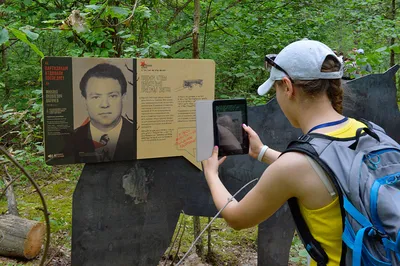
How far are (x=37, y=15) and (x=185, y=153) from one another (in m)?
2.81

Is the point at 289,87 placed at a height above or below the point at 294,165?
above

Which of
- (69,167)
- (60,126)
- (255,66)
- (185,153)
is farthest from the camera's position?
(69,167)

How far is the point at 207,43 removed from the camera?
503 cm

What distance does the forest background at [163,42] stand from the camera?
3.34 m

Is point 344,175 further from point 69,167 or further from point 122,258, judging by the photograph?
point 69,167

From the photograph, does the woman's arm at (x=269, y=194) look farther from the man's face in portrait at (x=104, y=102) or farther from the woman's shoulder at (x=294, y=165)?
the man's face in portrait at (x=104, y=102)

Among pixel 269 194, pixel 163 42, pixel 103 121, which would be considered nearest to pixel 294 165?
pixel 269 194

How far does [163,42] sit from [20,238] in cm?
228

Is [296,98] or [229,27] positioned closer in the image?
[296,98]

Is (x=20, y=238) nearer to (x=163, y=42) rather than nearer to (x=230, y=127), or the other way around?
(x=163, y=42)

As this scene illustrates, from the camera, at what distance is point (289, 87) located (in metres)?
1.47

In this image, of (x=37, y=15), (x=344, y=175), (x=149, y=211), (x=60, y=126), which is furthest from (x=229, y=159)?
(x=37, y=15)

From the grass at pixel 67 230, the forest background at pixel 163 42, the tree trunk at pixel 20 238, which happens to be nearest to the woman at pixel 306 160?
the forest background at pixel 163 42

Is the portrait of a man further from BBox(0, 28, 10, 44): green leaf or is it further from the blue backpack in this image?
the blue backpack
